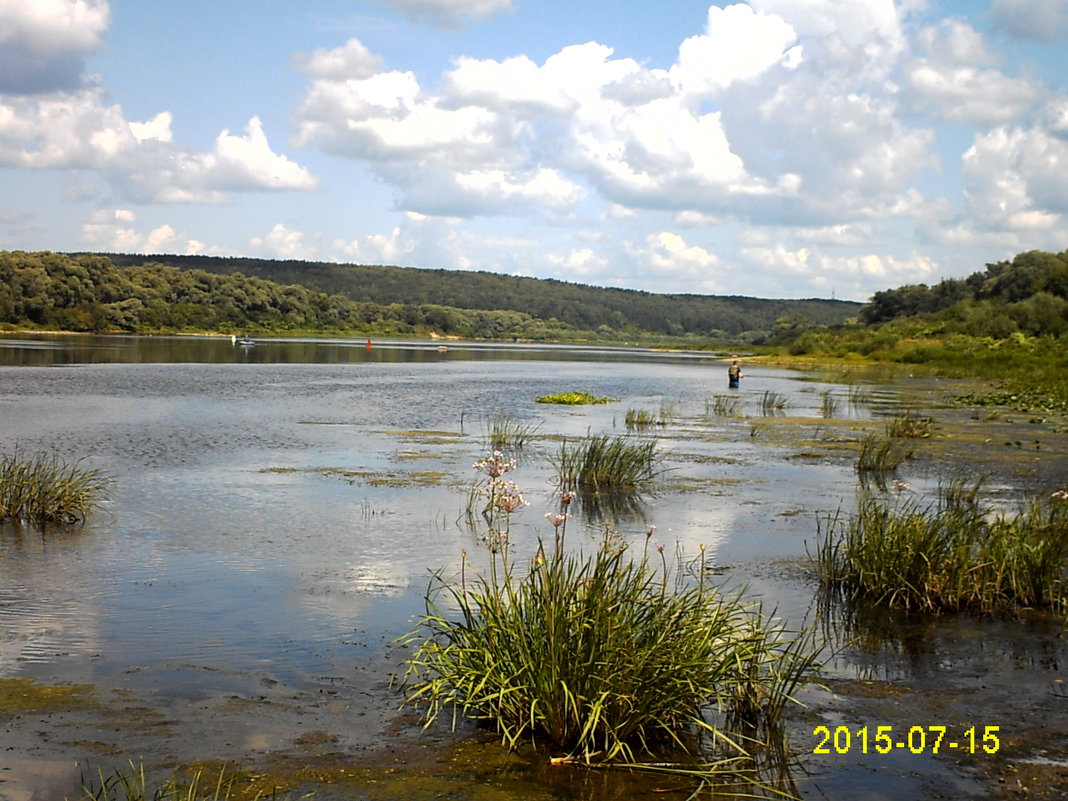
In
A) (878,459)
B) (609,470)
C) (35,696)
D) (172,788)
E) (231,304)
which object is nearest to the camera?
(172,788)

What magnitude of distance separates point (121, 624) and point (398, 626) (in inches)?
91.8

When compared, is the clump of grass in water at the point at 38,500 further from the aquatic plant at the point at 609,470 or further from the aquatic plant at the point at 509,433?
the aquatic plant at the point at 509,433

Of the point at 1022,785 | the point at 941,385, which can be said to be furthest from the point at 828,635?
the point at 941,385

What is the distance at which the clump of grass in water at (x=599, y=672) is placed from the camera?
646cm

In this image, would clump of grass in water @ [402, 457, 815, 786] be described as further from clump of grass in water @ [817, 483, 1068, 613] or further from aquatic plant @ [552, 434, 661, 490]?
aquatic plant @ [552, 434, 661, 490]

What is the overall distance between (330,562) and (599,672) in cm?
572

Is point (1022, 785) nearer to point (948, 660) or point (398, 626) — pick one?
point (948, 660)

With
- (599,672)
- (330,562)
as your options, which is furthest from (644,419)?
(599,672)

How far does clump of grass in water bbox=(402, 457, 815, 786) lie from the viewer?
21.2 feet
